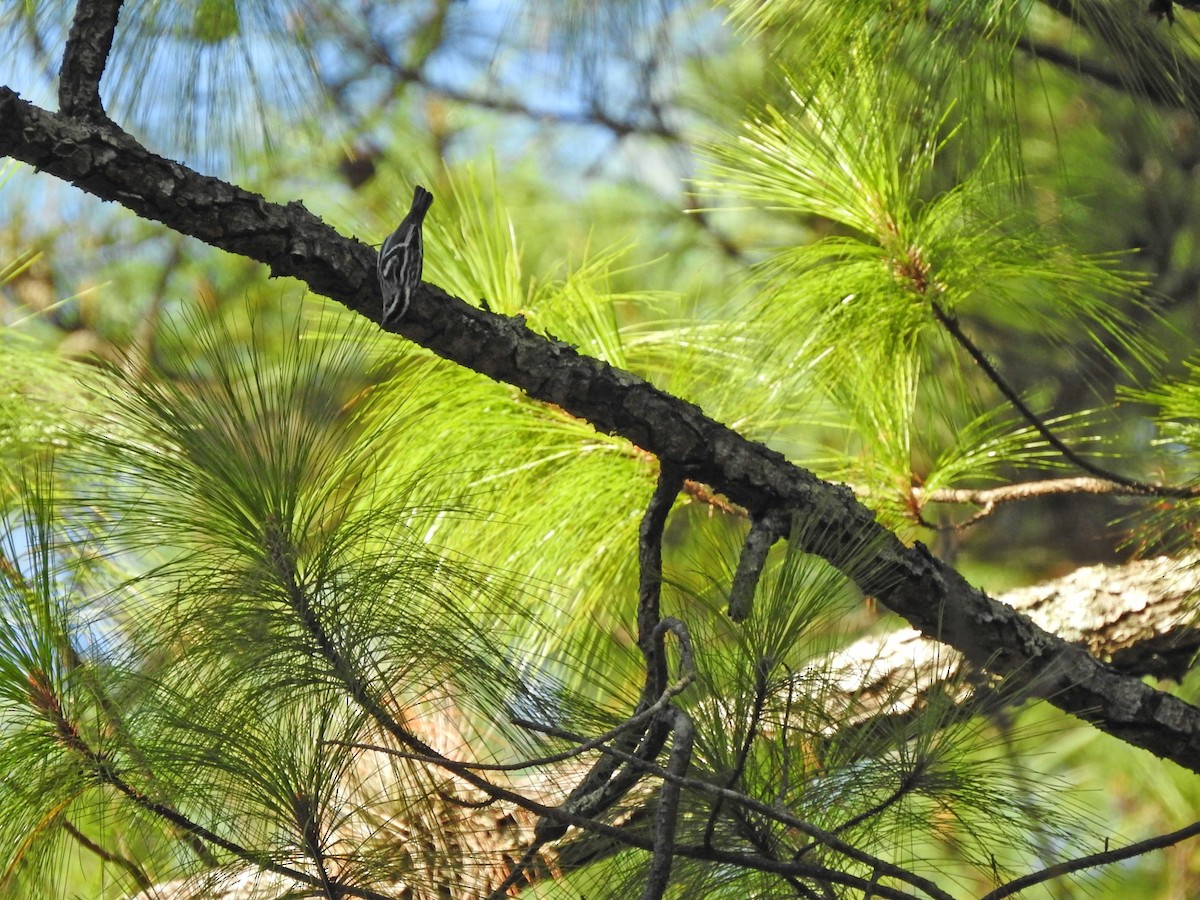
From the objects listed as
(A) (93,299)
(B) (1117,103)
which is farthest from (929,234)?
(A) (93,299)

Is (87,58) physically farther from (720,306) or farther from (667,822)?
(720,306)

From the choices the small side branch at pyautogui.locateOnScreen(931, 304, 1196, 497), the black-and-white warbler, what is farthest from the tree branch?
the small side branch at pyautogui.locateOnScreen(931, 304, 1196, 497)

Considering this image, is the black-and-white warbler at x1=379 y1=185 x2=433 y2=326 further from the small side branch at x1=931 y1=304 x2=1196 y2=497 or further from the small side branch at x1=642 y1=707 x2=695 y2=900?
the small side branch at x1=931 y1=304 x2=1196 y2=497

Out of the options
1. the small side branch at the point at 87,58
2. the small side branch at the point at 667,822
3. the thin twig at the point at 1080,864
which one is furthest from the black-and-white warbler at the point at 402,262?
the thin twig at the point at 1080,864

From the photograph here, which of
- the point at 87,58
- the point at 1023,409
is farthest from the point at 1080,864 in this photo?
the point at 87,58

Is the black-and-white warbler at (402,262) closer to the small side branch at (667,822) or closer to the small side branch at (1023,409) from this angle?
→ the small side branch at (667,822)
